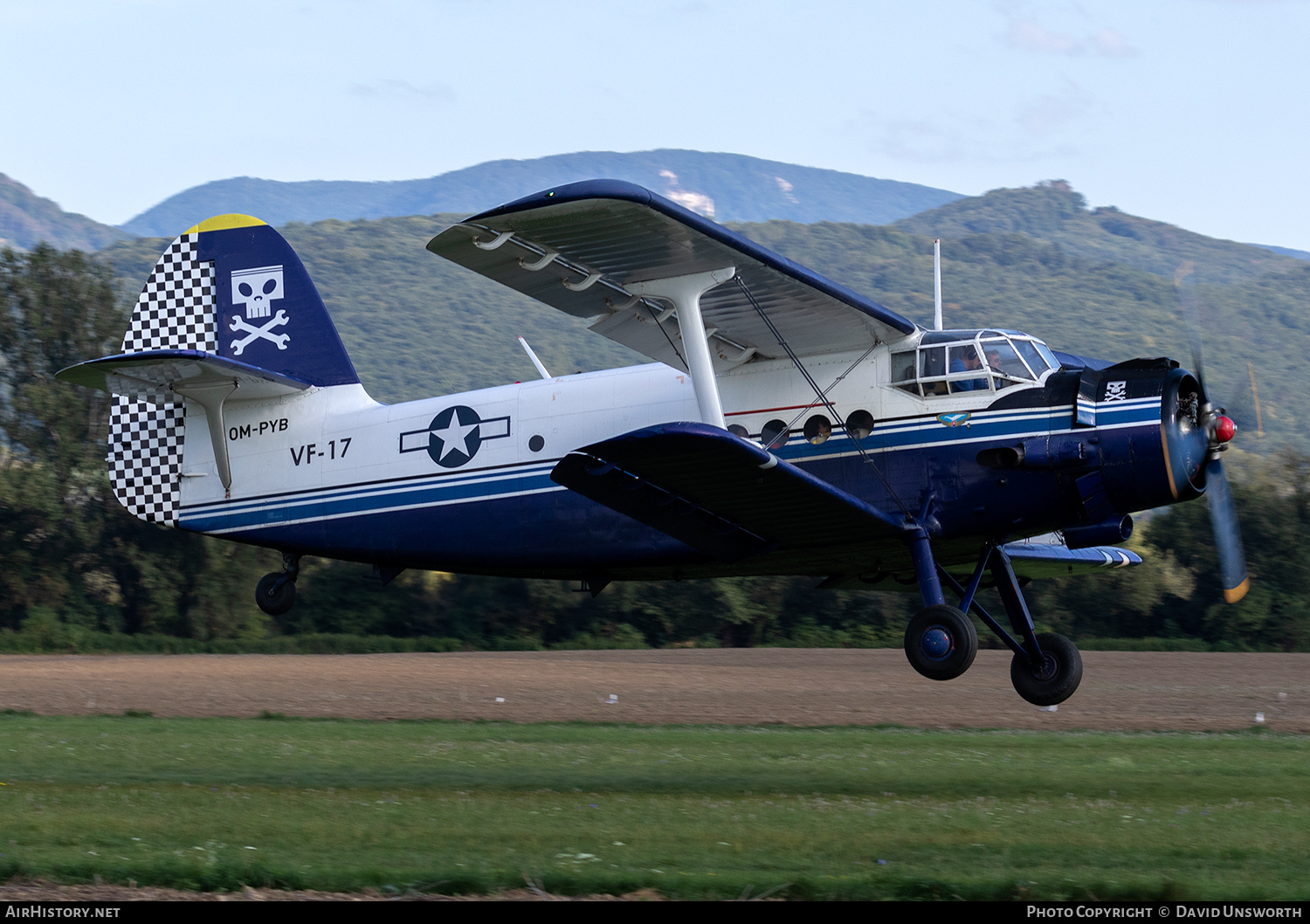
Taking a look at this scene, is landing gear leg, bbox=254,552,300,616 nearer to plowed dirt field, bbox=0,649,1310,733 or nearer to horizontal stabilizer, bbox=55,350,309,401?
horizontal stabilizer, bbox=55,350,309,401

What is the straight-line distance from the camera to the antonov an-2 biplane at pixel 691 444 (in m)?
11.4

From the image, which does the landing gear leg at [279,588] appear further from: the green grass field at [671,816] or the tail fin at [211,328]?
the green grass field at [671,816]

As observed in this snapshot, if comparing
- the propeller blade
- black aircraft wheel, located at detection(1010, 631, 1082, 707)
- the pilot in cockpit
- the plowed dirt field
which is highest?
the pilot in cockpit

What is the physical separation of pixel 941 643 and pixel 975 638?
348 millimetres

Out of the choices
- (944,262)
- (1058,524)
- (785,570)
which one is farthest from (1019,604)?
(944,262)

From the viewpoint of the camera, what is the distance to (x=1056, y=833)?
971 centimetres

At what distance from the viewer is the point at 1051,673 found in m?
13.3

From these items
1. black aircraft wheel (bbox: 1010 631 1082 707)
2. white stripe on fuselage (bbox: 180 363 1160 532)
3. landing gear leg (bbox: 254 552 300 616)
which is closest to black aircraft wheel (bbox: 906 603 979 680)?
white stripe on fuselage (bbox: 180 363 1160 532)

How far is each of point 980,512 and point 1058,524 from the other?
739 mm

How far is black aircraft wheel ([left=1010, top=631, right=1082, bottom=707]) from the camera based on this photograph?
13.3 metres

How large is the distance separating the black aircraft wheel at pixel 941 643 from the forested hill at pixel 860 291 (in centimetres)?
11611

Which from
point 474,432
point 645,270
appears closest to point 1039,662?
point 645,270

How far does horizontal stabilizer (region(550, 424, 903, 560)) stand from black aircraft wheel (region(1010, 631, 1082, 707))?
8.08 ft

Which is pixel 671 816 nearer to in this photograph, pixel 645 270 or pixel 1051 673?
pixel 645 270
